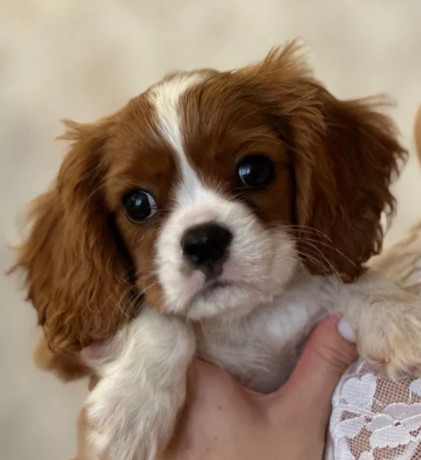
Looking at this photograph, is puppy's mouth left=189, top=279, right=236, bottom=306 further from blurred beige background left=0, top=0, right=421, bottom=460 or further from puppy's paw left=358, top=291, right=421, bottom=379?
blurred beige background left=0, top=0, right=421, bottom=460

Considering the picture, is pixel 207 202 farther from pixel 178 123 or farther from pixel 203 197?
pixel 178 123

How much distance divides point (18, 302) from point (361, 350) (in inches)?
72.7

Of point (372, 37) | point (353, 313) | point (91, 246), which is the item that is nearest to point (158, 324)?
point (91, 246)

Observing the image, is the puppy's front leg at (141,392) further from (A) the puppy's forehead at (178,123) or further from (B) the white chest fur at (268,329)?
(A) the puppy's forehead at (178,123)

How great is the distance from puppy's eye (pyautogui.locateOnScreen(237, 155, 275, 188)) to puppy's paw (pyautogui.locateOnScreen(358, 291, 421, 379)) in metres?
0.42

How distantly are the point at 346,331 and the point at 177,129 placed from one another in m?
0.66

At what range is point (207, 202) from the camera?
1571 millimetres

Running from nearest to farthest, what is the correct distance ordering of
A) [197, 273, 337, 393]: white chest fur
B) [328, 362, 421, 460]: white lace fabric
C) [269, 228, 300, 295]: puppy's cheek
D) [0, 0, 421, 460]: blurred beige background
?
[328, 362, 421, 460]: white lace fabric → [269, 228, 300, 295]: puppy's cheek → [197, 273, 337, 393]: white chest fur → [0, 0, 421, 460]: blurred beige background

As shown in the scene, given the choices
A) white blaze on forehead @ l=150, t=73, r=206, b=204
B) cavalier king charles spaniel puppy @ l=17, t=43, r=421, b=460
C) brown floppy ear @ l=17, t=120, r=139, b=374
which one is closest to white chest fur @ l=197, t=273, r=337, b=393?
cavalier king charles spaniel puppy @ l=17, t=43, r=421, b=460

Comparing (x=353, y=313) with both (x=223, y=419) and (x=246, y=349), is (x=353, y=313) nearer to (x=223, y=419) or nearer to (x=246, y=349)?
(x=246, y=349)

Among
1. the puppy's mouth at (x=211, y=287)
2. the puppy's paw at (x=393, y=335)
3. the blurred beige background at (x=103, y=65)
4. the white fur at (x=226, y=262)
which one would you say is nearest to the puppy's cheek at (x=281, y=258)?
the white fur at (x=226, y=262)

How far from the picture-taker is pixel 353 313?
5.73 feet

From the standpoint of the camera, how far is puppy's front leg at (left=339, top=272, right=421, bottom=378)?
5.20ft

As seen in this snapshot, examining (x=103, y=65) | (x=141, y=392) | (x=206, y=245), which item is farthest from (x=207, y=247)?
(x=103, y=65)
